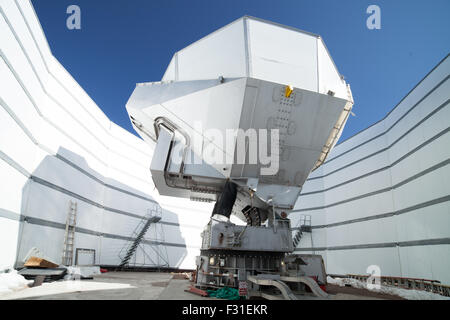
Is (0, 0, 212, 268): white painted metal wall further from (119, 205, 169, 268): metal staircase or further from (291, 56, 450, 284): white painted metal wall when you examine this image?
(291, 56, 450, 284): white painted metal wall

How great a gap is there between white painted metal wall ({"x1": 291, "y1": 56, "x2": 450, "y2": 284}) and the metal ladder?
56.1ft

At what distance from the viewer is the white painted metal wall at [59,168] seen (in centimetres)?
959

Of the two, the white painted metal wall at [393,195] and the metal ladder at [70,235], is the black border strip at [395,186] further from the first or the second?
the metal ladder at [70,235]

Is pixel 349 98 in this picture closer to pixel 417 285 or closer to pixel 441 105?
pixel 441 105

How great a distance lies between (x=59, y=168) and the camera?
13.8m

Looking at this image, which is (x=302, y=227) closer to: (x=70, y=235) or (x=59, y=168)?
(x=70, y=235)

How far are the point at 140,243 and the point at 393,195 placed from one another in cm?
1805

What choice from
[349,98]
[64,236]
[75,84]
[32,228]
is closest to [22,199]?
[32,228]

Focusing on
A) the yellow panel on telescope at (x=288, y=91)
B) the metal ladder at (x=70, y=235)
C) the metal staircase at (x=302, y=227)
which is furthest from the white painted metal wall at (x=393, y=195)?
the metal ladder at (x=70, y=235)

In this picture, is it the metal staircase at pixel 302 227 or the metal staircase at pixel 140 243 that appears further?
the metal staircase at pixel 302 227

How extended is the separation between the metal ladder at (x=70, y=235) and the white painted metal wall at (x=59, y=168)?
0.33 metres

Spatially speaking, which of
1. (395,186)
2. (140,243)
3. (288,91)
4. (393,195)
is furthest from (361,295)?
(140,243)

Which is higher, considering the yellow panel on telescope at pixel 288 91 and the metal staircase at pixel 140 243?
the yellow panel on telescope at pixel 288 91

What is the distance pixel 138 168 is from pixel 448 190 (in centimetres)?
2026
